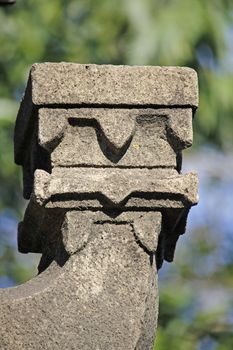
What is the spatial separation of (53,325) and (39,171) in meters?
0.34

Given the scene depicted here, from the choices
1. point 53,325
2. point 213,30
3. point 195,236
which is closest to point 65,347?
point 53,325

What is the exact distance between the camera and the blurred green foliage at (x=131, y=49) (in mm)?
8930

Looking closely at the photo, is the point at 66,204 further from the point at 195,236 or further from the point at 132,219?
the point at 195,236

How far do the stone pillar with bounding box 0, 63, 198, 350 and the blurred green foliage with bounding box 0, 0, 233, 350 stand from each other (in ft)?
16.4

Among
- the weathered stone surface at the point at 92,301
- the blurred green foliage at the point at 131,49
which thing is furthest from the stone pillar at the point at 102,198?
the blurred green foliage at the point at 131,49

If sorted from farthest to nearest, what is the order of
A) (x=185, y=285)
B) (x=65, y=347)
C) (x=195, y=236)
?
(x=195, y=236) → (x=185, y=285) → (x=65, y=347)

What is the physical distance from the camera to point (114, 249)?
3.48 m

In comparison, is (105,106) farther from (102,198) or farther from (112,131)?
(102,198)

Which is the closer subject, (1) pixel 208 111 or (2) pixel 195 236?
(1) pixel 208 111

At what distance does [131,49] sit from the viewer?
965 cm

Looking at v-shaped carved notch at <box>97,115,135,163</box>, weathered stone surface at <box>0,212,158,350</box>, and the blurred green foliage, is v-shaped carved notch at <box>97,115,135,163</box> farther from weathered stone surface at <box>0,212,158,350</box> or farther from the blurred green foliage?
the blurred green foliage

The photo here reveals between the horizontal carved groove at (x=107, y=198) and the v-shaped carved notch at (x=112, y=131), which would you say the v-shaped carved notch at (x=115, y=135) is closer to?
the v-shaped carved notch at (x=112, y=131)

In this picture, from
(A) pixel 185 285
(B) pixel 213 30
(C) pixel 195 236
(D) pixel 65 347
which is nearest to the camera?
(D) pixel 65 347

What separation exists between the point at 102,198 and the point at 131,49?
622cm
